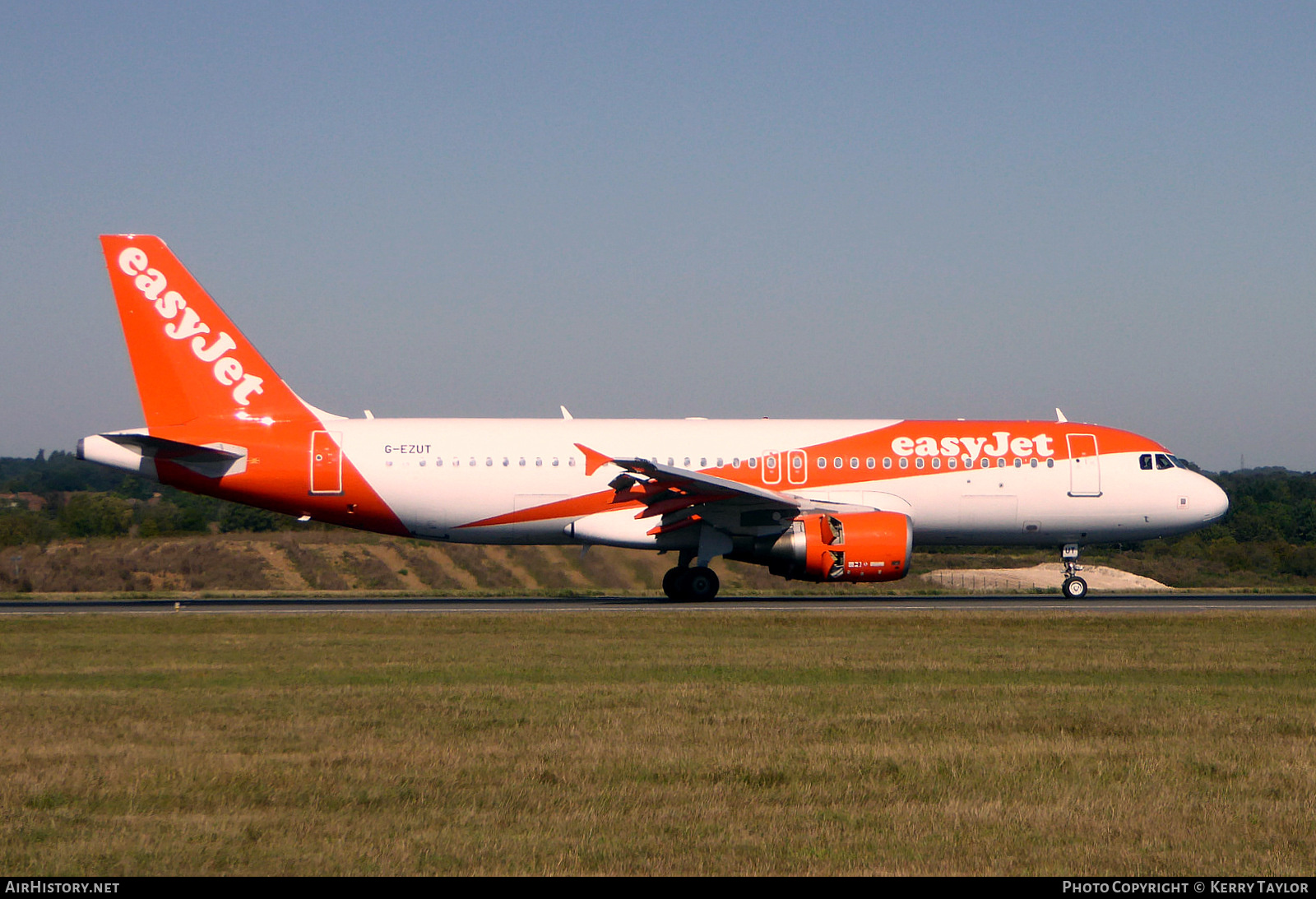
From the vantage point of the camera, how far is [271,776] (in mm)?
8664

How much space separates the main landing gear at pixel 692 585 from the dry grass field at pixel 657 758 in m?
8.85

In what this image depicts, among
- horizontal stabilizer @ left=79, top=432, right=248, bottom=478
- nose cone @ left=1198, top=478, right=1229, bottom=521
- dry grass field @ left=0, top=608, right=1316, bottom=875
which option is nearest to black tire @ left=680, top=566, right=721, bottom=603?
dry grass field @ left=0, top=608, right=1316, bottom=875

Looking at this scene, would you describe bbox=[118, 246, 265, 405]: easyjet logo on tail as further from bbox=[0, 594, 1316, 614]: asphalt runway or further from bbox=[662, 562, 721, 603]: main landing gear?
bbox=[662, 562, 721, 603]: main landing gear

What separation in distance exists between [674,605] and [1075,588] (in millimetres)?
9182

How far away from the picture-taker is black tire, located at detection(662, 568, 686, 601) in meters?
26.6

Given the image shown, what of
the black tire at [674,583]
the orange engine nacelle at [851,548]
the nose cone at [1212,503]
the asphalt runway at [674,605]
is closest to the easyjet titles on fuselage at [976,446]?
the orange engine nacelle at [851,548]

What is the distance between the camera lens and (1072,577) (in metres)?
28.0

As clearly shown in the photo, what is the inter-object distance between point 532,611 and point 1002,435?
11468 millimetres

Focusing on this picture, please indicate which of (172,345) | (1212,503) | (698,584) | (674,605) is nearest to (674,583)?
(698,584)

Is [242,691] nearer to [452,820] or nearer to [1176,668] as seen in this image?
[452,820]

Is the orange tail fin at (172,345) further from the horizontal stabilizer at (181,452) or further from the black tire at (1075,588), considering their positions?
the black tire at (1075,588)

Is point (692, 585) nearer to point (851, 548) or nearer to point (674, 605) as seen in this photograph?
point (674, 605)

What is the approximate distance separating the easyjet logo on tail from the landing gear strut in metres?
18.1
